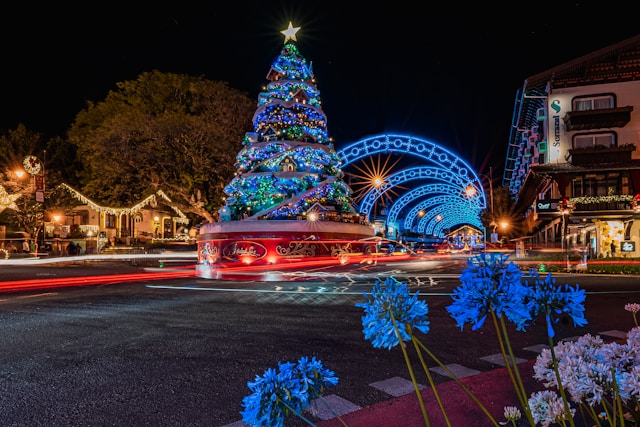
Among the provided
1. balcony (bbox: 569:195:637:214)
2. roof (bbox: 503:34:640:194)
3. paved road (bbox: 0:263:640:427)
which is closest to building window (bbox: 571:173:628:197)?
balcony (bbox: 569:195:637:214)

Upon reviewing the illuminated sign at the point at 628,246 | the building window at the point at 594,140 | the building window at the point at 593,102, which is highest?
the building window at the point at 593,102

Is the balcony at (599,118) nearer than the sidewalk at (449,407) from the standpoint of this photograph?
No

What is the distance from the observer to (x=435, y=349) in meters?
6.13

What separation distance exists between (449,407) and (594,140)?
35144mm

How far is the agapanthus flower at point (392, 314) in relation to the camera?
174 centimetres

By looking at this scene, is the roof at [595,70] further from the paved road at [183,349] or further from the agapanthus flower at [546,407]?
the agapanthus flower at [546,407]

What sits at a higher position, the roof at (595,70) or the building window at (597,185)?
the roof at (595,70)

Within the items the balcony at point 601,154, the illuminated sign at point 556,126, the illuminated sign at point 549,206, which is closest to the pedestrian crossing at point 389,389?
the illuminated sign at point 549,206

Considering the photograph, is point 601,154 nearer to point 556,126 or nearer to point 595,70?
point 556,126

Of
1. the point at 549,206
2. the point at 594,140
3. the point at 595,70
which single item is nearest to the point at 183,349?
the point at 549,206

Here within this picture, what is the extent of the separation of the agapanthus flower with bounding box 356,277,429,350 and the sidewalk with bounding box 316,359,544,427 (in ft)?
6.97

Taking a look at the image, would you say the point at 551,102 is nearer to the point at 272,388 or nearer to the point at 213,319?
the point at 213,319

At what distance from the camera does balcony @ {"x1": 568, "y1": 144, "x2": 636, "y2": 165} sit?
30.9m

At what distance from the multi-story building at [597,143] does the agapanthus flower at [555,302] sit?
32.9 m
